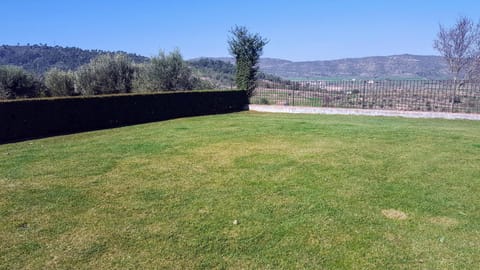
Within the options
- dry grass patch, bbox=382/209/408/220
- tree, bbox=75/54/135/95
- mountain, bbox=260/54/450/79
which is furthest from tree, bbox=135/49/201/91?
mountain, bbox=260/54/450/79

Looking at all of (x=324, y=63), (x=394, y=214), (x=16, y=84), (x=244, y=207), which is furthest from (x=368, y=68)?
(x=244, y=207)

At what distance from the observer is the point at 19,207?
14.2 feet

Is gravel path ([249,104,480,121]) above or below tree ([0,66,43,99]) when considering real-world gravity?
below

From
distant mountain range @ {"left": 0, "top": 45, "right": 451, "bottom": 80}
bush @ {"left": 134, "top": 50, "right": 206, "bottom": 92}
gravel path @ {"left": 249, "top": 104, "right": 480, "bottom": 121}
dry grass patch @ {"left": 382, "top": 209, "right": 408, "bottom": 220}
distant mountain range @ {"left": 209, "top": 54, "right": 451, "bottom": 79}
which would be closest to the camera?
dry grass patch @ {"left": 382, "top": 209, "right": 408, "bottom": 220}

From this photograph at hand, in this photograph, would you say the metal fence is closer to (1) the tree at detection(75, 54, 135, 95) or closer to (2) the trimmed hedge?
(2) the trimmed hedge

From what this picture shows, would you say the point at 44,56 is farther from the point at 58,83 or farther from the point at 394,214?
the point at 394,214

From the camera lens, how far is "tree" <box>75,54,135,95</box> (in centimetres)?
2028

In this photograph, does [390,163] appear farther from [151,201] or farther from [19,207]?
[19,207]

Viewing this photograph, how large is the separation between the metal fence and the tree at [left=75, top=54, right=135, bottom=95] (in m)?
7.88

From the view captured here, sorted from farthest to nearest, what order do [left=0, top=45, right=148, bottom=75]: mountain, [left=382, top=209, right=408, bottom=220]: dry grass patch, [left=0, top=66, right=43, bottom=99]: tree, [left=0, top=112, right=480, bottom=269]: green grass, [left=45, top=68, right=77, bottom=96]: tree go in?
[left=0, top=45, right=148, bottom=75]: mountain → [left=45, top=68, right=77, bottom=96]: tree → [left=0, top=66, right=43, bottom=99]: tree → [left=382, top=209, right=408, bottom=220]: dry grass patch → [left=0, top=112, right=480, bottom=269]: green grass

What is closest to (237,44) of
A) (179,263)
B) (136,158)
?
(136,158)

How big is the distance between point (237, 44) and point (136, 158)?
1485 cm

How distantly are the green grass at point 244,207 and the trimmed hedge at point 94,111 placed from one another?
3.67 meters

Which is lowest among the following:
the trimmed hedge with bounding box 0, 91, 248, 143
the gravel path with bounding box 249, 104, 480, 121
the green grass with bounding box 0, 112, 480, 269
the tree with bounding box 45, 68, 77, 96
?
the gravel path with bounding box 249, 104, 480, 121
